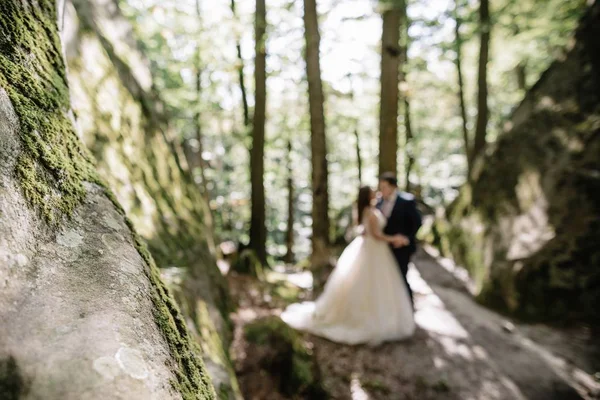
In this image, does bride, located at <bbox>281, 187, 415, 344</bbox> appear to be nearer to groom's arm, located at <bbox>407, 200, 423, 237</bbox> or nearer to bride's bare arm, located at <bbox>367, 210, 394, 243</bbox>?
bride's bare arm, located at <bbox>367, 210, 394, 243</bbox>

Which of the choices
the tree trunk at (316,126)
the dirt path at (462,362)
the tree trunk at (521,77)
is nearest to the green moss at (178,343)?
the dirt path at (462,362)

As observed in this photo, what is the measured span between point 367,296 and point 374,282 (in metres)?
0.25

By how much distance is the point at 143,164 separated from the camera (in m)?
4.20

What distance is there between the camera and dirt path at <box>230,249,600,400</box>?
4328 mm

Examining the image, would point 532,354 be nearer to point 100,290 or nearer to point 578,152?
point 578,152

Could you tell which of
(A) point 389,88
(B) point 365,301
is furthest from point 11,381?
(A) point 389,88

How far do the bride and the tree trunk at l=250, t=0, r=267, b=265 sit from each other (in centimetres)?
433

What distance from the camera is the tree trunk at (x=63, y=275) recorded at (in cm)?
92

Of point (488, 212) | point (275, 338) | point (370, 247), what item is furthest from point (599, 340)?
point (275, 338)

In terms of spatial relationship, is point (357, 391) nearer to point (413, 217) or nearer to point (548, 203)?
point (413, 217)

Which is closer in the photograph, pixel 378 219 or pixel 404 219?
pixel 378 219

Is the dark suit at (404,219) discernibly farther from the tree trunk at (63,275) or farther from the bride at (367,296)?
the tree trunk at (63,275)

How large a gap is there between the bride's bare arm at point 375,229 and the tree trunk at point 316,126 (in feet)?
5.32

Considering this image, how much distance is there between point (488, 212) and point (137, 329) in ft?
27.1
